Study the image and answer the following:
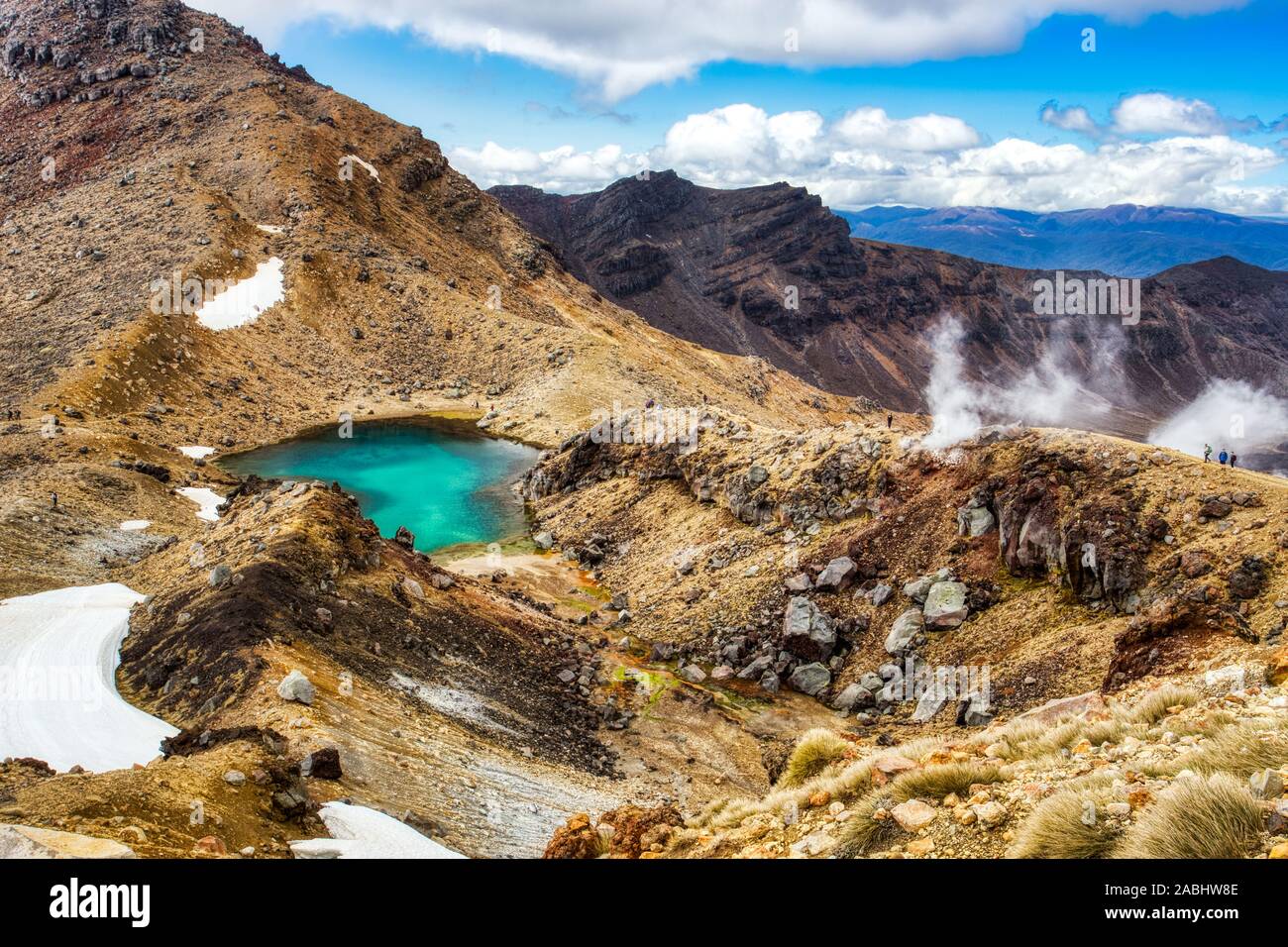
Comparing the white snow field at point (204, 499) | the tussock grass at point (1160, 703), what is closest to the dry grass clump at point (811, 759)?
the tussock grass at point (1160, 703)

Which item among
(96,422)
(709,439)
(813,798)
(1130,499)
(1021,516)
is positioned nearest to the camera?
(813,798)

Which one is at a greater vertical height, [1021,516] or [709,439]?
[709,439]

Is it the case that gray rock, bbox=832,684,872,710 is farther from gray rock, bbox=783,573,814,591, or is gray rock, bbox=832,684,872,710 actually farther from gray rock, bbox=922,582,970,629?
gray rock, bbox=783,573,814,591

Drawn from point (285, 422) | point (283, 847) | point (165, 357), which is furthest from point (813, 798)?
point (165, 357)

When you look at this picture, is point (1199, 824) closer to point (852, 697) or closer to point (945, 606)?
point (852, 697)

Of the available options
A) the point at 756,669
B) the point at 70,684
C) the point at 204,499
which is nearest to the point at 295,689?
the point at 70,684

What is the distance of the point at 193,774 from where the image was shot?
12.1 m

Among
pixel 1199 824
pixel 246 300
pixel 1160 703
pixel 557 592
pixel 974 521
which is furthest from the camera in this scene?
pixel 246 300

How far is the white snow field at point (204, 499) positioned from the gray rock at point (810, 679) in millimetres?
32522

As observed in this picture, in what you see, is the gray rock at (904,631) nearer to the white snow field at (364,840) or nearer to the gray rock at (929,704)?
the gray rock at (929,704)

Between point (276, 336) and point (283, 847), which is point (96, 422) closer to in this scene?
point (276, 336)

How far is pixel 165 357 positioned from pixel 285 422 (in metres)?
10.8

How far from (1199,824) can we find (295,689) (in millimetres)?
16593

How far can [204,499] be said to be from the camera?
4509 centimetres
